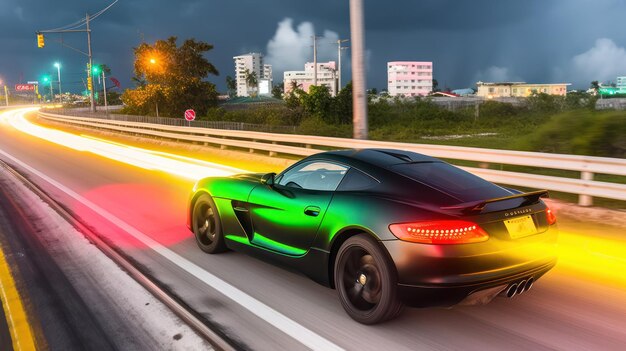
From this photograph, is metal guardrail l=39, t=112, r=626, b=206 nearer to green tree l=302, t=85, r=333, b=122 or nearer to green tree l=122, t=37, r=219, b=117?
green tree l=302, t=85, r=333, b=122

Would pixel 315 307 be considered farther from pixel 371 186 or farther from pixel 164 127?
pixel 164 127

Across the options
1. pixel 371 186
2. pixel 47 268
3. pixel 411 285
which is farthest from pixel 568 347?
pixel 47 268

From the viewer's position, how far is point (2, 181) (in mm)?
11992

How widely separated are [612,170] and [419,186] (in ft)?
Result: 15.7

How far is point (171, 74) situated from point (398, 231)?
166 feet

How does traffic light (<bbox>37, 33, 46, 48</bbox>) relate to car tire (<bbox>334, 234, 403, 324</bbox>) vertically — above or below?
above

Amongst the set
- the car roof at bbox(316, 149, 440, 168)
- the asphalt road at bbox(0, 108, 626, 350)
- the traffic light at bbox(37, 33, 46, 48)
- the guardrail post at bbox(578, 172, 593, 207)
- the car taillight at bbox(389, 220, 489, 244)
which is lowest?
the asphalt road at bbox(0, 108, 626, 350)

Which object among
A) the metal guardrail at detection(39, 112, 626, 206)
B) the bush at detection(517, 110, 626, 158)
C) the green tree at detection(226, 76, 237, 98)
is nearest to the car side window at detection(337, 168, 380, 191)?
the metal guardrail at detection(39, 112, 626, 206)

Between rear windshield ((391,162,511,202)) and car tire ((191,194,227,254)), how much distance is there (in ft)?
7.62

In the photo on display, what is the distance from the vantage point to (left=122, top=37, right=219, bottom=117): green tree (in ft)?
165

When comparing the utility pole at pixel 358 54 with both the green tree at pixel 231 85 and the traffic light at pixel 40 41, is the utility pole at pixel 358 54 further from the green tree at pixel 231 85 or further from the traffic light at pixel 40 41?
the green tree at pixel 231 85

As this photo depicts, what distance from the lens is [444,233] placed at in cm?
351

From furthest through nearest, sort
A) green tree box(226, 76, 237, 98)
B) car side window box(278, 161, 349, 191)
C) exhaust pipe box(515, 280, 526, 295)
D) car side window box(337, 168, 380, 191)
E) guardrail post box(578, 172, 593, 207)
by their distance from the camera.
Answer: green tree box(226, 76, 237, 98)
guardrail post box(578, 172, 593, 207)
car side window box(278, 161, 349, 191)
car side window box(337, 168, 380, 191)
exhaust pipe box(515, 280, 526, 295)

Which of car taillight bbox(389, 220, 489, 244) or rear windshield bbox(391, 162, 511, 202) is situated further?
rear windshield bbox(391, 162, 511, 202)
